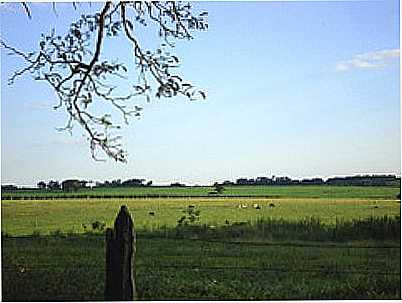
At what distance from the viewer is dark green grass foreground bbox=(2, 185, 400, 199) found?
3946 millimetres

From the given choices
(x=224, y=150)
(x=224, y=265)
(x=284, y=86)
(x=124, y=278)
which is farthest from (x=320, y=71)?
(x=124, y=278)

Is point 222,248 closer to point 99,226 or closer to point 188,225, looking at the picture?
point 188,225

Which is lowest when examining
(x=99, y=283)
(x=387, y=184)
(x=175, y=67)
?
(x=99, y=283)

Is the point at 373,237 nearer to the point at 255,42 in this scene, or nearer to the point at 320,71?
the point at 320,71

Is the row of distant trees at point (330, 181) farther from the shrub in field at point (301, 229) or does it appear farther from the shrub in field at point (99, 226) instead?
the shrub in field at point (99, 226)

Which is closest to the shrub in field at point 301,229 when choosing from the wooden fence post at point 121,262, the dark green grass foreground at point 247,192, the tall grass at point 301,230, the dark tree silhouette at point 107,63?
the tall grass at point 301,230

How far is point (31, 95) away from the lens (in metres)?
3.95

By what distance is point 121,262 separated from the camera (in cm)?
387

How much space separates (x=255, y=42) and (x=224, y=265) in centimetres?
102

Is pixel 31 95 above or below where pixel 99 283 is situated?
above

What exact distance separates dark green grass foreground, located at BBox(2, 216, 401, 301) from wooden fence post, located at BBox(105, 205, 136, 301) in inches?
1.4

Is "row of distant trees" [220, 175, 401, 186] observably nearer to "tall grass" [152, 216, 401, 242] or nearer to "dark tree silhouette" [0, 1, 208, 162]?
"tall grass" [152, 216, 401, 242]

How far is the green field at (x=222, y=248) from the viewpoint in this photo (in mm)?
3889

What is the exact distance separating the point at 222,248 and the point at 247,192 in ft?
0.92
